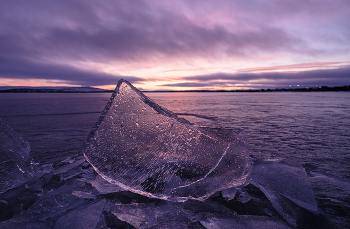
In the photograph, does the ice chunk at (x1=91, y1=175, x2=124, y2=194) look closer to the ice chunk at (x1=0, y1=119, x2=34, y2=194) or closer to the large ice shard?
the large ice shard

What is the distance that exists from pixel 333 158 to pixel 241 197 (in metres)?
1.94

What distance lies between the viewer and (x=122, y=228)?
4.64 ft

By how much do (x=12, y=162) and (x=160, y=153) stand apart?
1.66 metres

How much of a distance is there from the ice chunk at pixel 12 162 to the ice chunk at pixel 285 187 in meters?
2.62

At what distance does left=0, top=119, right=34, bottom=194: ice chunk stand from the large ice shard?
78 cm

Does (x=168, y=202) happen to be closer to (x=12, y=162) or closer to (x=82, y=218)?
(x=82, y=218)

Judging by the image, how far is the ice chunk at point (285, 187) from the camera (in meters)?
1.62

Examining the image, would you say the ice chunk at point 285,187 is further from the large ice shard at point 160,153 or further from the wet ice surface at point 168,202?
the large ice shard at point 160,153

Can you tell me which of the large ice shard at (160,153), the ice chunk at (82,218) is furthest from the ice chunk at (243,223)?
the ice chunk at (82,218)

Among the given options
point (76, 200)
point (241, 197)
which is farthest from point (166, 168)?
point (76, 200)

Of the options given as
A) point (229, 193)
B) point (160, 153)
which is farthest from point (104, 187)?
point (229, 193)

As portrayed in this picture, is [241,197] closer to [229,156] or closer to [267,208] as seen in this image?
[267,208]

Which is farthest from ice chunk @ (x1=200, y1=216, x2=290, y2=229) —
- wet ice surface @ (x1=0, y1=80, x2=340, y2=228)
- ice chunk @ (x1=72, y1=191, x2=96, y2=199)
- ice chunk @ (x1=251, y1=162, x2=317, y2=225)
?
ice chunk @ (x1=72, y1=191, x2=96, y2=199)

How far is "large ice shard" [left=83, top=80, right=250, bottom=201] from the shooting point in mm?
1790
